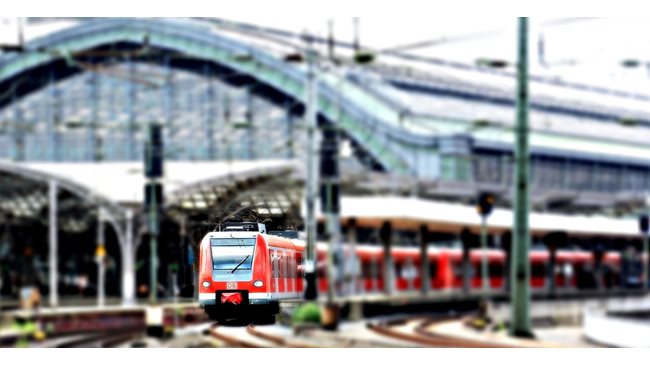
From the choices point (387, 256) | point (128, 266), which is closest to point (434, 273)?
point (387, 256)

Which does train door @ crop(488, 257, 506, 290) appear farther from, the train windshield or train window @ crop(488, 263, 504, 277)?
the train windshield

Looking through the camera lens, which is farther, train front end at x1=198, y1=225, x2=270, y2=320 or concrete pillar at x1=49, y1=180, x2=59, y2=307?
concrete pillar at x1=49, y1=180, x2=59, y2=307

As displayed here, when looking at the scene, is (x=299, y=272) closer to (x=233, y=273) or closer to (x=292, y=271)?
(x=292, y=271)

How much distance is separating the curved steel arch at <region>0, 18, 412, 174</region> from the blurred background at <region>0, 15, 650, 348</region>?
8 cm

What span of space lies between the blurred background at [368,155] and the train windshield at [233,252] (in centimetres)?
910

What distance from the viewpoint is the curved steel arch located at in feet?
70.9

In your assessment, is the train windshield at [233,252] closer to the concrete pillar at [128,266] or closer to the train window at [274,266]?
the train window at [274,266]

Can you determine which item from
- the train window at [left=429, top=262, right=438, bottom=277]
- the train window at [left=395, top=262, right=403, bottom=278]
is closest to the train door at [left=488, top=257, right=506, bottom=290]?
the train window at [left=395, top=262, right=403, bottom=278]

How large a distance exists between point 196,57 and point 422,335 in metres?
13.8

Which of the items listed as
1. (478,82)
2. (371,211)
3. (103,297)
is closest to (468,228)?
(371,211)

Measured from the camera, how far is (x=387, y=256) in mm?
16984

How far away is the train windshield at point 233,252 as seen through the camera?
3.19m

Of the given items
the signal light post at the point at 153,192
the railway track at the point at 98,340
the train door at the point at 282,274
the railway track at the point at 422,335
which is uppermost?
the signal light post at the point at 153,192

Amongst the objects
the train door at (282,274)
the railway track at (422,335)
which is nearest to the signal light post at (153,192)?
the train door at (282,274)
